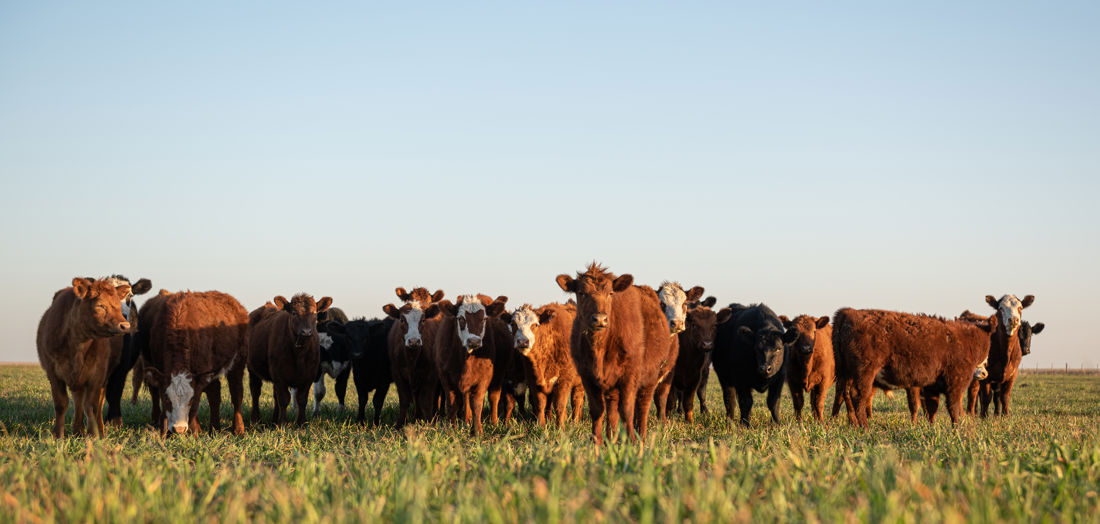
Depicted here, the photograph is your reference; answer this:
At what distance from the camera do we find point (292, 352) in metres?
13.5

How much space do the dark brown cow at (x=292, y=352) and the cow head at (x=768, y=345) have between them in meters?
7.16

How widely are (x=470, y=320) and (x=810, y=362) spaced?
6125 mm

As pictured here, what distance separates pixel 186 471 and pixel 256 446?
7.57 ft

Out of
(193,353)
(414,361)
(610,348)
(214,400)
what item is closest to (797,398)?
(610,348)

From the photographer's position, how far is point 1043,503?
447 cm

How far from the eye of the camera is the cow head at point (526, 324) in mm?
11164

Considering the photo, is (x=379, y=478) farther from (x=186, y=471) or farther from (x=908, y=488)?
(x=908, y=488)

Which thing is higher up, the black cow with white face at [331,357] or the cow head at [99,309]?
the cow head at [99,309]

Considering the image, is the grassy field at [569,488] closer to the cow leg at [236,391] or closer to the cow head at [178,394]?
the cow head at [178,394]

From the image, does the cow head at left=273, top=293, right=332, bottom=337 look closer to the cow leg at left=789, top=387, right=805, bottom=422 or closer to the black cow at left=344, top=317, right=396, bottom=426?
the black cow at left=344, top=317, right=396, bottom=426

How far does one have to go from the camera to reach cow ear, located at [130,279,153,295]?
11812 mm

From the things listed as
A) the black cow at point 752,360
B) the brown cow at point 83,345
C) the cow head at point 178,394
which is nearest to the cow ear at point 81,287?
the brown cow at point 83,345

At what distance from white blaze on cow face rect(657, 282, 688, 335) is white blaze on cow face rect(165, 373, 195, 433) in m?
6.61

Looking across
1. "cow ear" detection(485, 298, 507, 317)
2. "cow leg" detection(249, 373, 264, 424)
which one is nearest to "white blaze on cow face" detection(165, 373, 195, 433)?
"cow leg" detection(249, 373, 264, 424)
